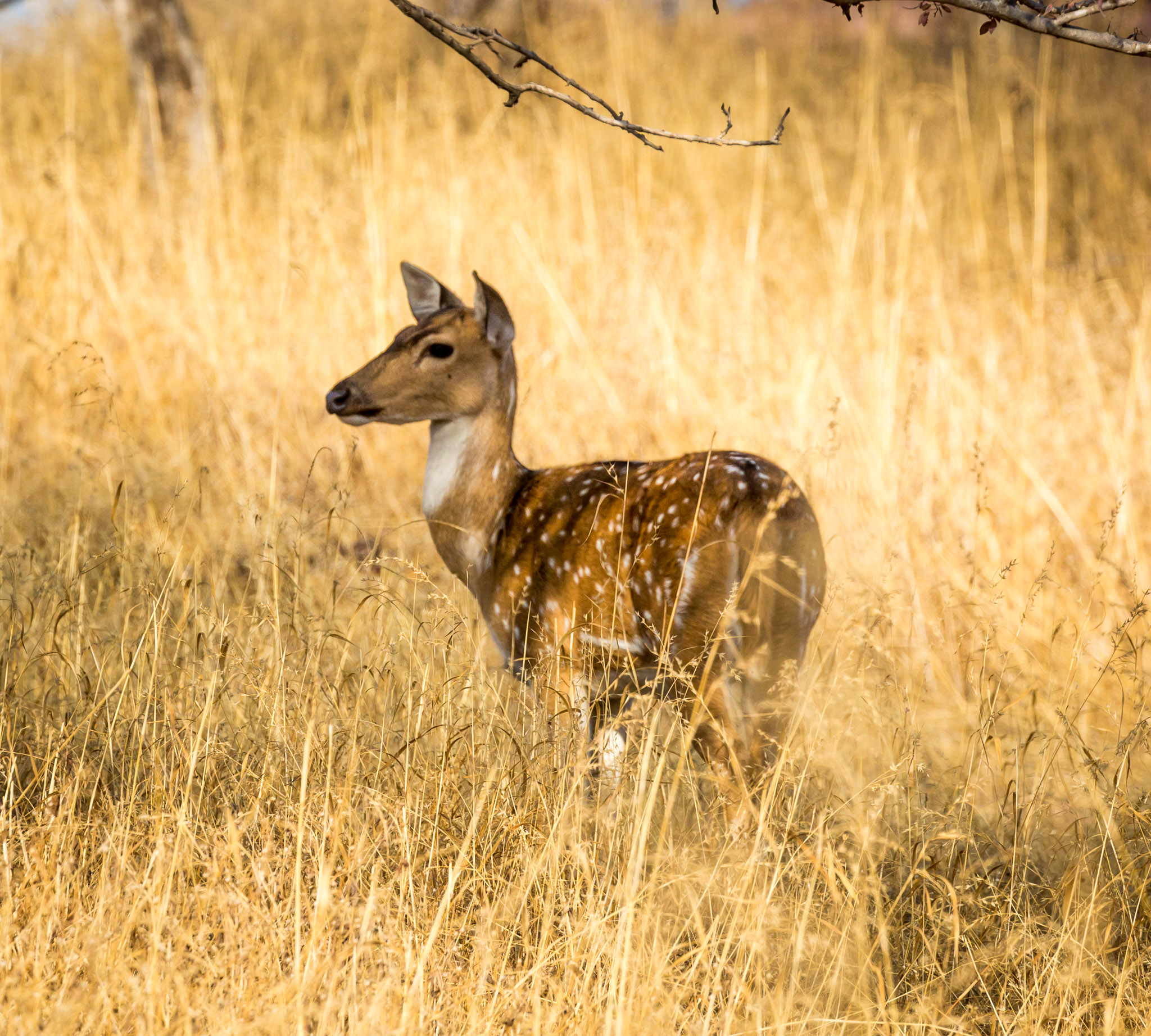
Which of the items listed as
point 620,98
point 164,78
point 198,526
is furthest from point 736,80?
point 198,526

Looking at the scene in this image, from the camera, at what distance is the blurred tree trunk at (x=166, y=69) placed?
7.88 m

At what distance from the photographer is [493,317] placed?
12.7 feet

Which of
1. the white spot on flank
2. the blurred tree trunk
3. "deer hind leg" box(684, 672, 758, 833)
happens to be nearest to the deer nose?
the white spot on flank

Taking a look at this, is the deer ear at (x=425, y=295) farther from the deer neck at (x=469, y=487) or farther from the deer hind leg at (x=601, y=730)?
the deer hind leg at (x=601, y=730)

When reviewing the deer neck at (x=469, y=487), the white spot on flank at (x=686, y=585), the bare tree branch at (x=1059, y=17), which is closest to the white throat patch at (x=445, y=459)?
the deer neck at (x=469, y=487)

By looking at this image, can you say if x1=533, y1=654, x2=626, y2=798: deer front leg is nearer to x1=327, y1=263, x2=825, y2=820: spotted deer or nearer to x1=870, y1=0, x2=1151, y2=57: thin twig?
x1=327, y1=263, x2=825, y2=820: spotted deer

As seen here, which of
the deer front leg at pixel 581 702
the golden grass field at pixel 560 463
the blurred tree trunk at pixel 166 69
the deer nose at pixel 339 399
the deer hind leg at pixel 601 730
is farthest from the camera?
the blurred tree trunk at pixel 166 69

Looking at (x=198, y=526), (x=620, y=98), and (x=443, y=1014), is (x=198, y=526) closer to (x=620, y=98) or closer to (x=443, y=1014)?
(x=443, y=1014)

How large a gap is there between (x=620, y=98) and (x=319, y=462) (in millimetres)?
3536

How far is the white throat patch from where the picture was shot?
12.4ft

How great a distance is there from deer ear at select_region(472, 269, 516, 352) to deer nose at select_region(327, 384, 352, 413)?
0.47m

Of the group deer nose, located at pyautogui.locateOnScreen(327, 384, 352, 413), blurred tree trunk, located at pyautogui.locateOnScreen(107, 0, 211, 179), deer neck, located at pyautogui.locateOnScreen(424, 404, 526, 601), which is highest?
blurred tree trunk, located at pyautogui.locateOnScreen(107, 0, 211, 179)

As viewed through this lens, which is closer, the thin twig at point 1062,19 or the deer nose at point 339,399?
the thin twig at point 1062,19

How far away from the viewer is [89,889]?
237 centimetres
